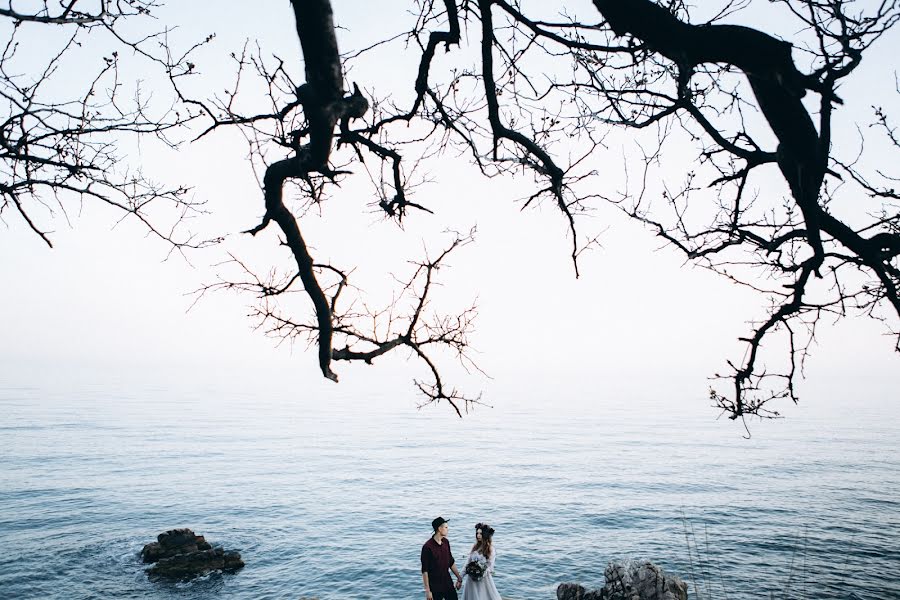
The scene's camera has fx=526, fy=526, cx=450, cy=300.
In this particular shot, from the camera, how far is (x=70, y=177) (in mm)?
3174

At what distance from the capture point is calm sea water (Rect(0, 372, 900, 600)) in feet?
70.2

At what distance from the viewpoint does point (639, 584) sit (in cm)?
1512

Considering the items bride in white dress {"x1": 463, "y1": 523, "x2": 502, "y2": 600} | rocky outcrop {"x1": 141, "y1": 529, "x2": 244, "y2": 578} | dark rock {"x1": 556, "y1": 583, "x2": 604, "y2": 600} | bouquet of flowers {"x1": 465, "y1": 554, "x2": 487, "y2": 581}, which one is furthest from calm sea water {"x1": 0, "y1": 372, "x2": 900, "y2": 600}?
bouquet of flowers {"x1": 465, "y1": 554, "x2": 487, "y2": 581}

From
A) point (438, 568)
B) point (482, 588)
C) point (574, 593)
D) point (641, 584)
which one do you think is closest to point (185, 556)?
point (574, 593)

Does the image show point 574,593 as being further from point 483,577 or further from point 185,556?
point 185,556

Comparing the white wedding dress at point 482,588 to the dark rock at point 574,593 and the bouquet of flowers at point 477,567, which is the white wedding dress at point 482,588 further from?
the dark rock at point 574,593

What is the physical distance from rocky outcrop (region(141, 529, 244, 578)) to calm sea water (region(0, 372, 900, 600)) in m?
0.68

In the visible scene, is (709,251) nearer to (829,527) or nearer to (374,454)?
(829,527)

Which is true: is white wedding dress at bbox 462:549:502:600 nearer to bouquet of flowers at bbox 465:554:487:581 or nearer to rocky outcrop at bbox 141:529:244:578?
bouquet of flowers at bbox 465:554:487:581

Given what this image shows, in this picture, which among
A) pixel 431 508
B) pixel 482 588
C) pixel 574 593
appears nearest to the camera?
pixel 482 588

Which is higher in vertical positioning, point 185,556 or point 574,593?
point 574,593

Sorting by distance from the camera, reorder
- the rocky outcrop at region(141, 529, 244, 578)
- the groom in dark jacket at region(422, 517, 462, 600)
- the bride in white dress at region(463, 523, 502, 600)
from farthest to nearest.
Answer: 1. the rocky outcrop at region(141, 529, 244, 578)
2. the bride in white dress at region(463, 523, 502, 600)
3. the groom in dark jacket at region(422, 517, 462, 600)

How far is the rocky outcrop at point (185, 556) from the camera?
2241 centimetres

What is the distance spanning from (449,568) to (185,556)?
18.6 meters
